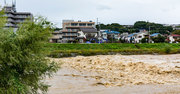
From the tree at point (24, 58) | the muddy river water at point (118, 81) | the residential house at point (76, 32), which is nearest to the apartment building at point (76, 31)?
the residential house at point (76, 32)

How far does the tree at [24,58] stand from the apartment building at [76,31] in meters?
37.3

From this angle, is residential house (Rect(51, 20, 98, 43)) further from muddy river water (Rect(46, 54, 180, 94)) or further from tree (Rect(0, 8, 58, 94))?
tree (Rect(0, 8, 58, 94))

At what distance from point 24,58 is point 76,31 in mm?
43467

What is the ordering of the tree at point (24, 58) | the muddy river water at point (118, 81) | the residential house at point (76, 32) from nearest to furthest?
the tree at point (24, 58)
the muddy river water at point (118, 81)
the residential house at point (76, 32)

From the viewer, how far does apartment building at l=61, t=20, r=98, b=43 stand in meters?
42.1

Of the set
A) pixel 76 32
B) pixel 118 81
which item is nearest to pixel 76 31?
pixel 76 32

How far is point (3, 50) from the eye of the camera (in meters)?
2.15

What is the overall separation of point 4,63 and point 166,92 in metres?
4.31

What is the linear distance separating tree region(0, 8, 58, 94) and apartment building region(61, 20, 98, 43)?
1469 inches

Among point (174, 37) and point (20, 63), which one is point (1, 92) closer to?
point (20, 63)

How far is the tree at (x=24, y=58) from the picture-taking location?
2.18 metres

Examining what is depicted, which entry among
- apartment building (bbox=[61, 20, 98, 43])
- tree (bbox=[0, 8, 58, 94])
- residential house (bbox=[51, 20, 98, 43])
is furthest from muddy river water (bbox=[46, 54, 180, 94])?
apartment building (bbox=[61, 20, 98, 43])

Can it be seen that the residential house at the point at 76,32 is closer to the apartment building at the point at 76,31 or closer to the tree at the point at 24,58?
the apartment building at the point at 76,31

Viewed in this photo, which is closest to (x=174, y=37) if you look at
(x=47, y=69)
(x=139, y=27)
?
(x=139, y=27)
